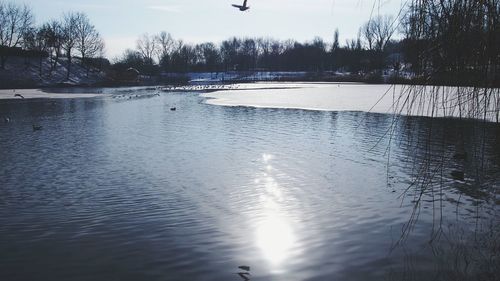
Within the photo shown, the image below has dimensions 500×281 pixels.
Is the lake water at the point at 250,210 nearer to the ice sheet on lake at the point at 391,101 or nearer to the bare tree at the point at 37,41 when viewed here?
the ice sheet on lake at the point at 391,101

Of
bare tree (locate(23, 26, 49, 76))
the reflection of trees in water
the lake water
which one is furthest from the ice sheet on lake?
bare tree (locate(23, 26, 49, 76))

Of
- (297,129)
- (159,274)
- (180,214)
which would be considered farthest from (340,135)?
(159,274)

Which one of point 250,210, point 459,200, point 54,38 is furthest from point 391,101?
point 54,38

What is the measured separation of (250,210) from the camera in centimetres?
916

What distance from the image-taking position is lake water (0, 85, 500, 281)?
6438 millimetres

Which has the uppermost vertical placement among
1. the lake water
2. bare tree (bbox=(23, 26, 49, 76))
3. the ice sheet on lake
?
bare tree (bbox=(23, 26, 49, 76))

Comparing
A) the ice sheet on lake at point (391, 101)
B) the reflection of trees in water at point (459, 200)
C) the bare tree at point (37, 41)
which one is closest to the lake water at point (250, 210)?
the reflection of trees in water at point (459, 200)

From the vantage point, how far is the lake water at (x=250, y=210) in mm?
6438

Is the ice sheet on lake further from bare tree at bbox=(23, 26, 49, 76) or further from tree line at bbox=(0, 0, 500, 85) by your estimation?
bare tree at bbox=(23, 26, 49, 76)

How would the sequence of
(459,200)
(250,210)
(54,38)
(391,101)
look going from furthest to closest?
(54,38), (391,101), (459,200), (250,210)

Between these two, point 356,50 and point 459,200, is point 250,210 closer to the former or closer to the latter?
point 459,200

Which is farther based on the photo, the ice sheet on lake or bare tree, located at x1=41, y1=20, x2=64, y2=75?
bare tree, located at x1=41, y1=20, x2=64, y2=75

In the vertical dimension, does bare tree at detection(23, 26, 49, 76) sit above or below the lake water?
above

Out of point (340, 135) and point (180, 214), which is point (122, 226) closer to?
point (180, 214)
